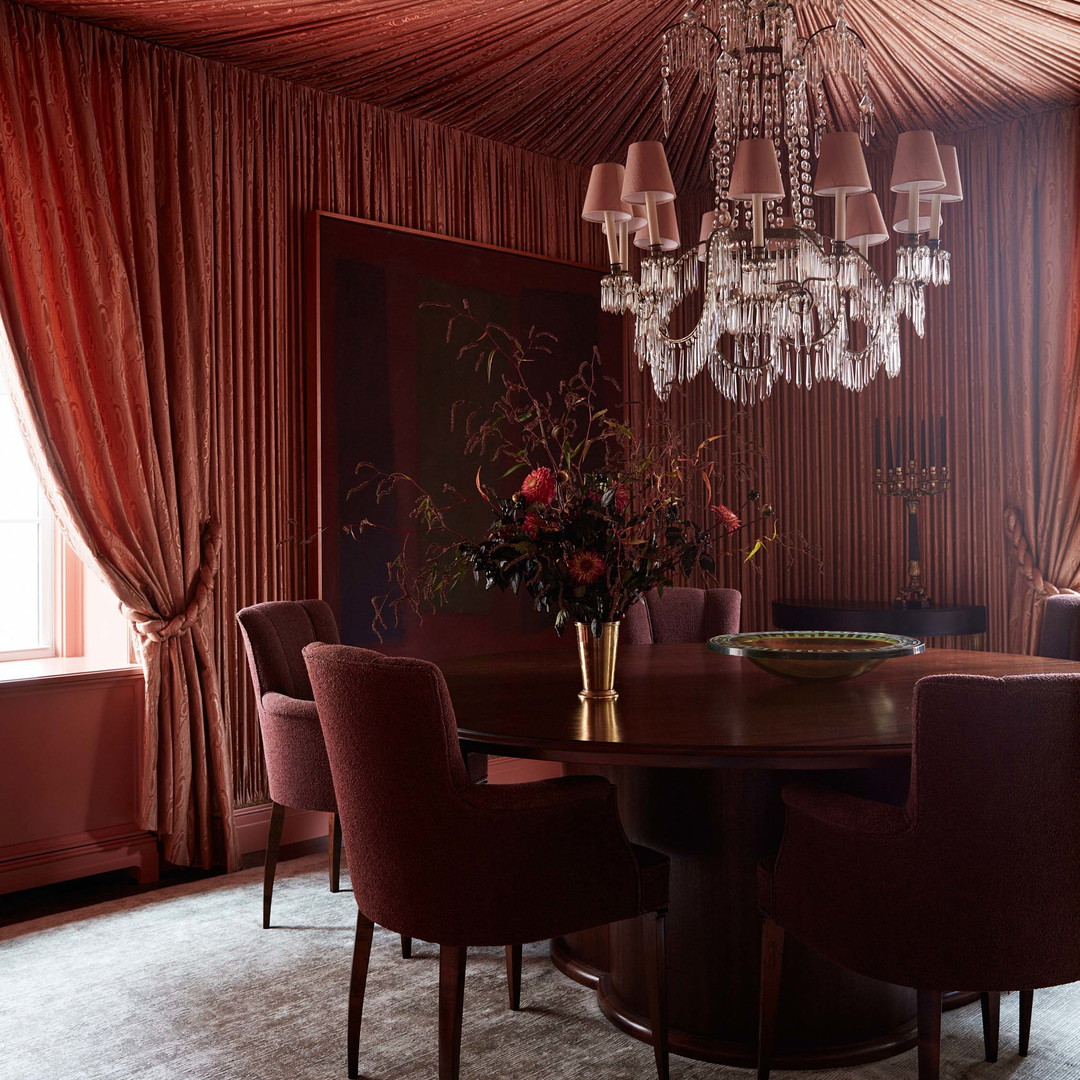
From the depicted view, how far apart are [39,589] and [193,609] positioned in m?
0.63

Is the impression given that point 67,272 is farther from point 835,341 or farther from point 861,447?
point 861,447

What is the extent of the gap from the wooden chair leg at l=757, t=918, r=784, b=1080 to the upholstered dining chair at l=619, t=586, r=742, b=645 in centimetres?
191

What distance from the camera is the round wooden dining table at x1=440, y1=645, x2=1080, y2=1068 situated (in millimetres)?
2268

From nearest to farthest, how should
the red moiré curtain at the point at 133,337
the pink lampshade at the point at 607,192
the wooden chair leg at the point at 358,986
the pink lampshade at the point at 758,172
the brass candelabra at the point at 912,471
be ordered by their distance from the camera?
the wooden chair leg at the point at 358,986
the pink lampshade at the point at 758,172
the pink lampshade at the point at 607,192
the red moiré curtain at the point at 133,337
the brass candelabra at the point at 912,471

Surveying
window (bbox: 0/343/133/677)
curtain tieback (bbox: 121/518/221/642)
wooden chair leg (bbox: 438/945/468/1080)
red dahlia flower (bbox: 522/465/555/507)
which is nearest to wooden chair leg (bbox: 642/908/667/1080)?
wooden chair leg (bbox: 438/945/468/1080)

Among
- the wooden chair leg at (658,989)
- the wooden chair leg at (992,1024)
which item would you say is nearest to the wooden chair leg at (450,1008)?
the wooden chair leg at (658,989)

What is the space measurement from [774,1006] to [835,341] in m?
1.84

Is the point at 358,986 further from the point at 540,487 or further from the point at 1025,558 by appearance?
the point at 1025,558

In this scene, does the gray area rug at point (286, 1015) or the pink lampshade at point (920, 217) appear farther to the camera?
the pink lampshade at point (920, 217)

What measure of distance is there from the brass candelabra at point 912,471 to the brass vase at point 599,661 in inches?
89.0

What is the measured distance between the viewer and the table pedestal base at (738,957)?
8.02 ft

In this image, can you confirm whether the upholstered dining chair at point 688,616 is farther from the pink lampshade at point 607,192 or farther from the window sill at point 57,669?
the window sill at point 57,669

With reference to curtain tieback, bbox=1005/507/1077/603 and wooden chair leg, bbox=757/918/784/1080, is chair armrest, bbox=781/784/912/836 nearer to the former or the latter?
wooden chair leg, bbox=757/918/784/1080

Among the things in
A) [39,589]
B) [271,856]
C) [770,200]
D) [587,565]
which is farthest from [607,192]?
[39,589]
